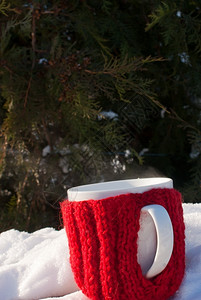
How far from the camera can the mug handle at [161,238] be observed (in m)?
0.43

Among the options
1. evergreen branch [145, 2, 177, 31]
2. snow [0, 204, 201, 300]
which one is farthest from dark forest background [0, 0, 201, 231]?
snow [0, 204, 201, 300]

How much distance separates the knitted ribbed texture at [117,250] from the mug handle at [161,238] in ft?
0.04

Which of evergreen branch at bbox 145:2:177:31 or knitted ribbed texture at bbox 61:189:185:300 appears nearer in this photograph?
knitted ribbed texture at bbox 61:189:185:300

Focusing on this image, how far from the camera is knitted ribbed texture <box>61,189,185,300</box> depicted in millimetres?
438

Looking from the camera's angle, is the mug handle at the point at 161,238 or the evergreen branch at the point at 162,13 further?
the evergreen branch at the point at 162,13

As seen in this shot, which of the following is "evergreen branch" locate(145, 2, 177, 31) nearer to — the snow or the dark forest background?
the dark forest background

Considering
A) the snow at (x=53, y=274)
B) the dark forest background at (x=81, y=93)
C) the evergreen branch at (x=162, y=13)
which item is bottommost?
the snow at (x=53, y=274)

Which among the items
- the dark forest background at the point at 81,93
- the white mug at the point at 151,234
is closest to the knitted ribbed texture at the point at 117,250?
the white mug at the point at 151,234

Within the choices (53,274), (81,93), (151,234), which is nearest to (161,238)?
(151,234)

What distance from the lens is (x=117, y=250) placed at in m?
0.44

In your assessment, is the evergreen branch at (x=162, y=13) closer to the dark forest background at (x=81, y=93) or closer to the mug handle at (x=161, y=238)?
the dark forest background at (x=81, y=93)

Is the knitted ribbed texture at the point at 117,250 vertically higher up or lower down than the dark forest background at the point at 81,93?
lower down

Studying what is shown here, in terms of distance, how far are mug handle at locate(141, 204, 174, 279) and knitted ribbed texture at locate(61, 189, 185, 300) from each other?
0.01 metres

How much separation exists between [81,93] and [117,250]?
0.42m
